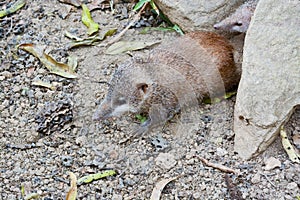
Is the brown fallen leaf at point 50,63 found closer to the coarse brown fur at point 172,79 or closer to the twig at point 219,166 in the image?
the coarse brown fur at point 172,79

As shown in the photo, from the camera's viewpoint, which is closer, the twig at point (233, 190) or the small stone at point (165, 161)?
the twig at point (233, 190)

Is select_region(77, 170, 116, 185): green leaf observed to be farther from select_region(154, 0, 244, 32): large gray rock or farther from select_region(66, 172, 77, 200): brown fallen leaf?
select_region(154, 0, 244, 32): large gray rock

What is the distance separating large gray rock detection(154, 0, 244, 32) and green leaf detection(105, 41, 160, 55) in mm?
276

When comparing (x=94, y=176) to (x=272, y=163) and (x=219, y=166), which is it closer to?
(x=219, y=166)

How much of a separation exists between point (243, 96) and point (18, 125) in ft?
5.16

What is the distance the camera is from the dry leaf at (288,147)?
3.53 m

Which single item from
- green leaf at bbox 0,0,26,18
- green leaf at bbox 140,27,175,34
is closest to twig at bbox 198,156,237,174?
green leaf at bbox 140,27,175,34

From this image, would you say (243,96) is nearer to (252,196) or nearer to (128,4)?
(252,196)

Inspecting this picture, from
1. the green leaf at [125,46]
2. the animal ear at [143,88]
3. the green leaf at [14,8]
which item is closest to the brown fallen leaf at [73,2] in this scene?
the green leaf at [14,8]

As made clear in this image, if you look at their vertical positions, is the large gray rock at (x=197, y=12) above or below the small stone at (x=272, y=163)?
above

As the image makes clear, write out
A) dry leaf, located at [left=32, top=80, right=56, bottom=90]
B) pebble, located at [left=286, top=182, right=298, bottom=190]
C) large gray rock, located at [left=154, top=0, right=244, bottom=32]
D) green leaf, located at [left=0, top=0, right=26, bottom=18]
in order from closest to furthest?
1. pebble, located at [left=286, top=182, right=298, bottom=190]
2. dry leaf, located at [left=32, top=80, right=56, bottom=90]
3. large gray rock, located at [left=154, top=0, right=244, bottom=32]
4. green leaf, located at [left=0, top=0, right=26, bottom=18]

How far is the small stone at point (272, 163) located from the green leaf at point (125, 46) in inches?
56.7

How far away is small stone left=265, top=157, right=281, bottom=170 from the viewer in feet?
11.5

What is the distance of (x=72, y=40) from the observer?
4.59 metres
